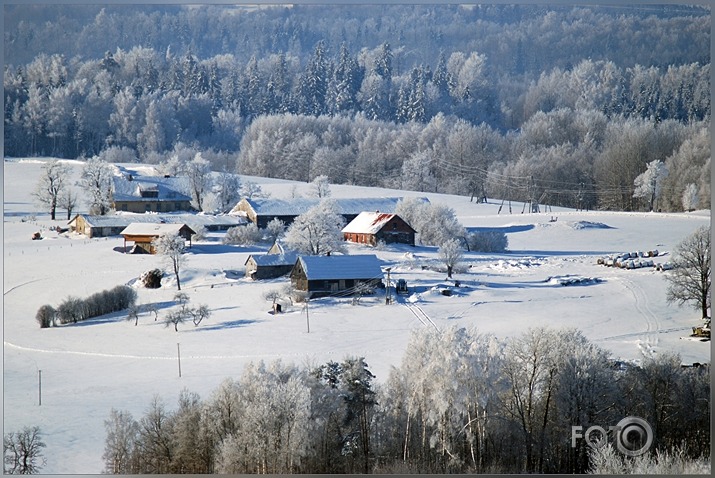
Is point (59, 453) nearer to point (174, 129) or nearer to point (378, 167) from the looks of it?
point (174, 129)

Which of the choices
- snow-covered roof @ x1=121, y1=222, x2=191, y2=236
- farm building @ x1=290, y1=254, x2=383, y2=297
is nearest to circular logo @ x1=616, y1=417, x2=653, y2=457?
farm building @ x1=290, y1=254, x2=383, y2=297

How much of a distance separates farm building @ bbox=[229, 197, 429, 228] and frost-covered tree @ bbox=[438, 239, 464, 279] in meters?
0.70

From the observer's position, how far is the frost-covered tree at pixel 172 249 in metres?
10.1

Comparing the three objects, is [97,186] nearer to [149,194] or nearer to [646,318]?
[149,194]

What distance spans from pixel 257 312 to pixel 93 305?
203cm

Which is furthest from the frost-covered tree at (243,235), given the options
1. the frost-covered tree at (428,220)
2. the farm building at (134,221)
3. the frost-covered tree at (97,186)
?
the frost-covered tree at (428,220)

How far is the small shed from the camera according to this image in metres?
10.2

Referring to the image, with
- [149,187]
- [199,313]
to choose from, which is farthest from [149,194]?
[199,313]

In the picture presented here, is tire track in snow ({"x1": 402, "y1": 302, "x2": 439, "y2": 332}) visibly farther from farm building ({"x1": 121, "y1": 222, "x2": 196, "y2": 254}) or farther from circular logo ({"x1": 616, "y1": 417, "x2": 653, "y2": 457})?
farm building ({"x1": 121, "y1": 222, "x2": 196, "y2": 254})

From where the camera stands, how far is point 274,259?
10430 mm

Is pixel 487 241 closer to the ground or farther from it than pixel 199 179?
closer to the ground

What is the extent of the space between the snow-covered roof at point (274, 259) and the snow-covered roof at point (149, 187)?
5.52 ft

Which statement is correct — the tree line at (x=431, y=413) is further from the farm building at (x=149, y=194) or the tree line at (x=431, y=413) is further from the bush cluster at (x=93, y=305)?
the farm building at (x=149, y=194)

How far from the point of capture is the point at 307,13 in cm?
725
